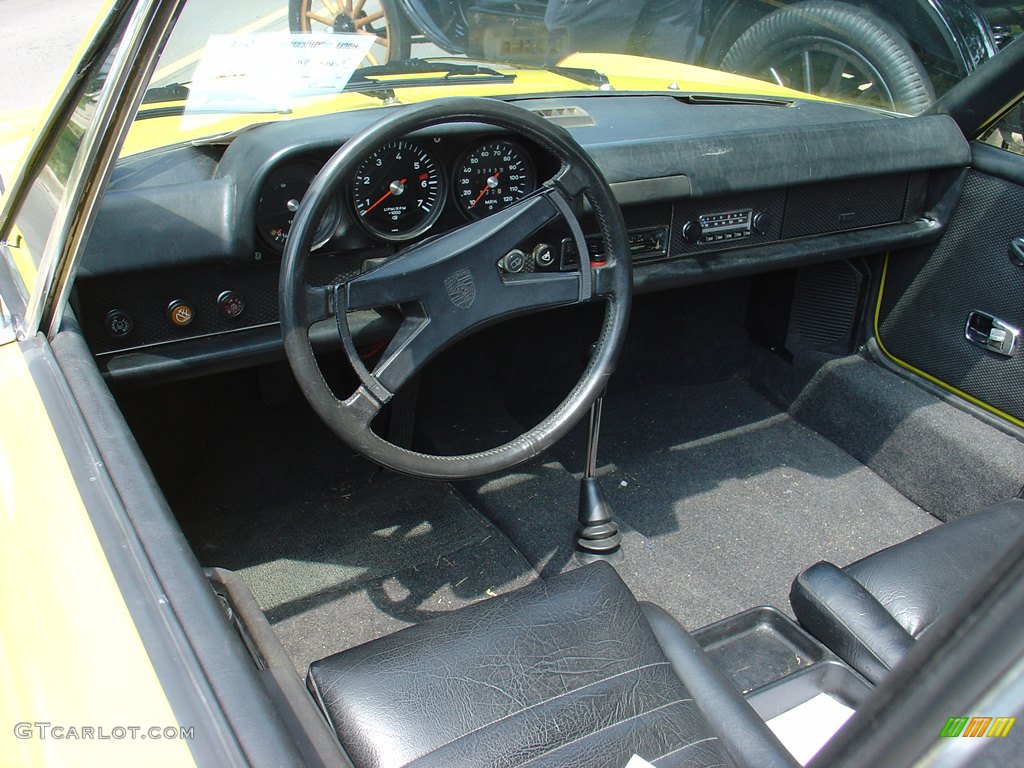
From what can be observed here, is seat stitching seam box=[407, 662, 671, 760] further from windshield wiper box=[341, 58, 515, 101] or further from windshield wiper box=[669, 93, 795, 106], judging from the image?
windshield wiper box=[669, 93, 795, 106]

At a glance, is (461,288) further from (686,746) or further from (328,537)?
(328,537)

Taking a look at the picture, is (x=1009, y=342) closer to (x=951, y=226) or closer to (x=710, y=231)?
(x=951, y=226)

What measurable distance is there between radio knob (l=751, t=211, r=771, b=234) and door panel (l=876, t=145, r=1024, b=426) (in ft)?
1.63

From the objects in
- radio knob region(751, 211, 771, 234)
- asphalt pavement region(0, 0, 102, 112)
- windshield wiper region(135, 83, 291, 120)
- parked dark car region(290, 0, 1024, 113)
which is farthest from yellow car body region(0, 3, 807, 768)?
asphalt pavement region(0, 0, 102, 112)

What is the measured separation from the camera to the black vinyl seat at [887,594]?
4.96ft

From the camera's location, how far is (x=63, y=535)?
0.93 m

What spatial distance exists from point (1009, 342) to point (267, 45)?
73.5 inches

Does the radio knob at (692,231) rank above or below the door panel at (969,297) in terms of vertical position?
above

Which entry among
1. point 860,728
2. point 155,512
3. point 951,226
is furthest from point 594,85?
Result: point 860,728

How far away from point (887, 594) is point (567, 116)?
1244 millimetres

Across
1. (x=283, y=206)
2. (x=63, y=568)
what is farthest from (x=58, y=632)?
(x=283, y=206)

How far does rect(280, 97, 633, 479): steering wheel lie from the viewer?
151 centimetres

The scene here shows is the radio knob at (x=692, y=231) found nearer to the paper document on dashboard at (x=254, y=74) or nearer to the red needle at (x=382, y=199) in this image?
the red needle at (x=382, y=199)

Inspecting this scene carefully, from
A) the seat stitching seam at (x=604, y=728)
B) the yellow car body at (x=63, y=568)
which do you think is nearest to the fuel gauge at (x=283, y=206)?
the yellow car body at (x=63, y=568)
